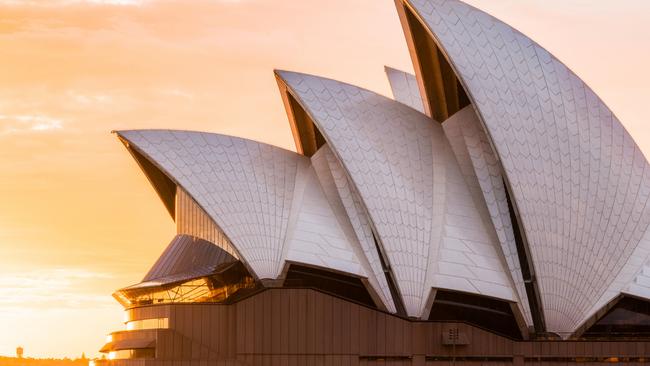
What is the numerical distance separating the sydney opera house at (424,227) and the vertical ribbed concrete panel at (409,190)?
9cm

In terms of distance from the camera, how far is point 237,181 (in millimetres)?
73500

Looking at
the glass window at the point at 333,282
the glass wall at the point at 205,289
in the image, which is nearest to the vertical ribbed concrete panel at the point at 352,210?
the glass window at the point at 333,282

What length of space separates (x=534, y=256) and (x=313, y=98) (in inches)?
571

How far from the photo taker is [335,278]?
71.9m

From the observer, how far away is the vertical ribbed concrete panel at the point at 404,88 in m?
87.1

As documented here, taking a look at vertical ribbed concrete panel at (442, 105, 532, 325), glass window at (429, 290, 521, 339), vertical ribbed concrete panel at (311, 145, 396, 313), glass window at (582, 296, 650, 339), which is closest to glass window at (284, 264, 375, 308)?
vertical ribbed concrete panel at (311, 145, 396, 313)

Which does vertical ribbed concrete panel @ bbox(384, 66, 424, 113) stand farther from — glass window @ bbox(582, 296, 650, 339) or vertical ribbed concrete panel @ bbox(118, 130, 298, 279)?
glass window @ bbox(582, 296, 650, 339)

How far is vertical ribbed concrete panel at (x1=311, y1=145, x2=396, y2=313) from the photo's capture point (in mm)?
70938

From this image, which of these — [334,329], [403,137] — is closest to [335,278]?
[334,329]

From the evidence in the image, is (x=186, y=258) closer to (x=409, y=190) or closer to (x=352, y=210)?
(x=352, y=210)

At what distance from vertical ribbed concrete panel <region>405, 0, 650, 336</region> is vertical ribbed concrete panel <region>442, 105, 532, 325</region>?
1397 millimetres

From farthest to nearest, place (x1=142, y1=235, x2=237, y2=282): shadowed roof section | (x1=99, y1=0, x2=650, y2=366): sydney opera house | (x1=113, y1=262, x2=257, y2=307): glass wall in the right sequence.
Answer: (x1=142, y1=235, x2=237, y2=282): shadowed roof section
(x1=113, y1=262, x2=257, y2=307): glass wall
(x1=99, y1=0, x2=650, y2=366): sydney opera house

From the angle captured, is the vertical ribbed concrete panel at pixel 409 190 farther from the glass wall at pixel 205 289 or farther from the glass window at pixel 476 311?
the glass wall at pixel 205 289

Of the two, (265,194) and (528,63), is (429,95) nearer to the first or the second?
(528,63)
